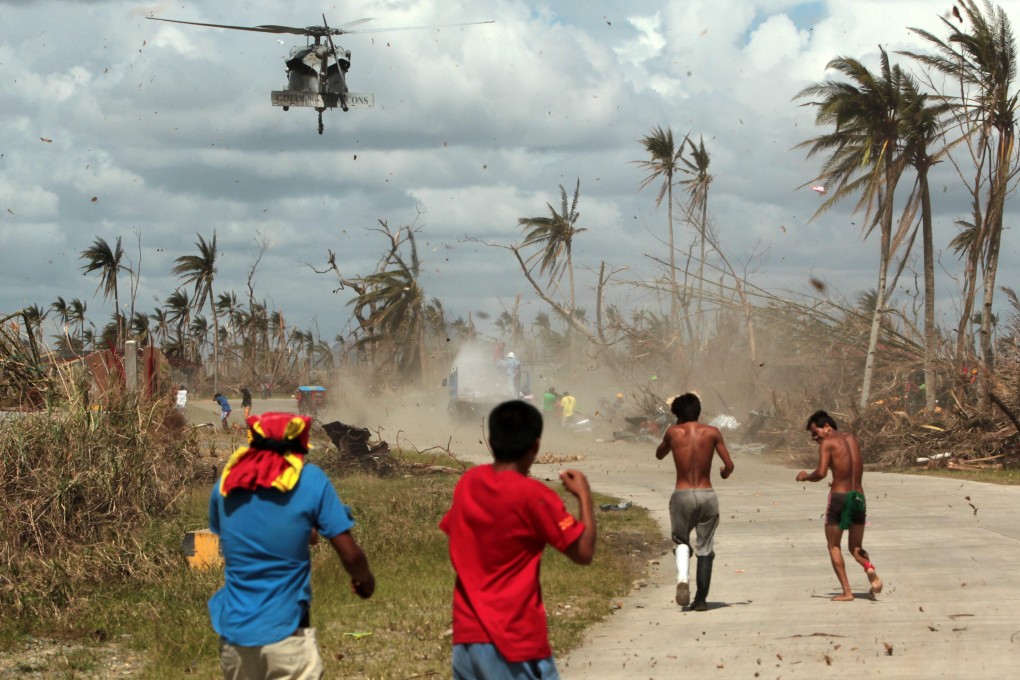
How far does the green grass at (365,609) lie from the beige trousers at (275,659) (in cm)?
303

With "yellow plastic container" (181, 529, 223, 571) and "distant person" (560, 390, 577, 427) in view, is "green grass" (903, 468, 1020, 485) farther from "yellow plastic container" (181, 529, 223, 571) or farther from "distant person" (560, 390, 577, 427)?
"distant person" (560, 390, 577, 427)

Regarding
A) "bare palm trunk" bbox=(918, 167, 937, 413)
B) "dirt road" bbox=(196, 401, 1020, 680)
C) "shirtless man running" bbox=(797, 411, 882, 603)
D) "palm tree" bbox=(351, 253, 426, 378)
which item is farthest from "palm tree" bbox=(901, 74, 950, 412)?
"palm tree" bbox=(351, 253, 426, 378)

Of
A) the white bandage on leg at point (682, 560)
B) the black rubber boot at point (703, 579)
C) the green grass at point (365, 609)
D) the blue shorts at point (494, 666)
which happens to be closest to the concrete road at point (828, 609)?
the black rubber boot at point (703, 579)

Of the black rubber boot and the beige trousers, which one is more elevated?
the beige trousers

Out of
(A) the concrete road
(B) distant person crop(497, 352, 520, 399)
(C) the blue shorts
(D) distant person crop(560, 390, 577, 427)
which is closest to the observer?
(C) the blue shorts

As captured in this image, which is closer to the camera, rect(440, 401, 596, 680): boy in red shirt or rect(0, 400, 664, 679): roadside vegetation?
rect(440, 401, 596, 680): boy in red shirt

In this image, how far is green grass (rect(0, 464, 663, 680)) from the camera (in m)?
7.98

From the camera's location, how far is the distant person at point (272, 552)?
4.49 m

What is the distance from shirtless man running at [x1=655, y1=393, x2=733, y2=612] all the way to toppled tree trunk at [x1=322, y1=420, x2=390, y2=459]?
1388cm

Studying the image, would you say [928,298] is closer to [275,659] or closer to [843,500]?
[843,500]

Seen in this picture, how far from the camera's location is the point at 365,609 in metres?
9.57

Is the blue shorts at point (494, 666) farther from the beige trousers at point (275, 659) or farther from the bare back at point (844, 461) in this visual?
the bare back at point (844, 461)

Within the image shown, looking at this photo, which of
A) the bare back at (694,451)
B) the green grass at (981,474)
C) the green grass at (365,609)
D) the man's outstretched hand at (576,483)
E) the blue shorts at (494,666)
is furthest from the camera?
the green grass at (981,474)

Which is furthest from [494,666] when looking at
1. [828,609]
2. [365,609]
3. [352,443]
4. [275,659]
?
[352,443]
